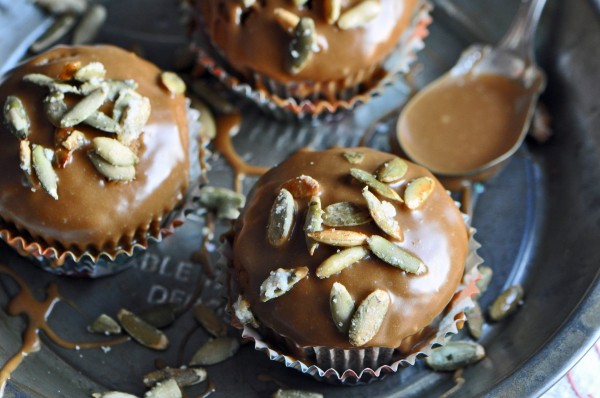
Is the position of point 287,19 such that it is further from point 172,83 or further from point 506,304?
point 506,304

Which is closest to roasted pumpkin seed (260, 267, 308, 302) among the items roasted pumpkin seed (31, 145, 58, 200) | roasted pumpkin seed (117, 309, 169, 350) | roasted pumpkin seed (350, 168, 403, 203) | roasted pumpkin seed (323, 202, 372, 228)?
roasted pumpkin seed (323, 202, 372, 228)

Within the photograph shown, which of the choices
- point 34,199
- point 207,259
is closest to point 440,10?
point 207,259

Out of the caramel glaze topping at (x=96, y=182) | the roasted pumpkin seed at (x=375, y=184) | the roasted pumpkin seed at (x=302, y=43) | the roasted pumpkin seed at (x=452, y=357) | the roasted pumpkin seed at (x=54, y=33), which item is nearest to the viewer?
the roasted pumpkin seed at (x=375, y=184)

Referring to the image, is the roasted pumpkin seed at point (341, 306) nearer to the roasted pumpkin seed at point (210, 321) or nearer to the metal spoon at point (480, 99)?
the roasted pumpkin seed at point (210, 321)

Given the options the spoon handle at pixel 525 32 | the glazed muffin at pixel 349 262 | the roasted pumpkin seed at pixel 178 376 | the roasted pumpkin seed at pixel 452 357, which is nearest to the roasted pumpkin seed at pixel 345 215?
the glazed muffin at pixel 349 262

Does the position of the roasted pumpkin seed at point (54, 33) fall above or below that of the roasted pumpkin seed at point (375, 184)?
below

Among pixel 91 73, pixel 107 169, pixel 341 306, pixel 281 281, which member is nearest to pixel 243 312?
pixel 281 281

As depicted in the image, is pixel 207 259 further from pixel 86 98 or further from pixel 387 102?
pixel 387 102
